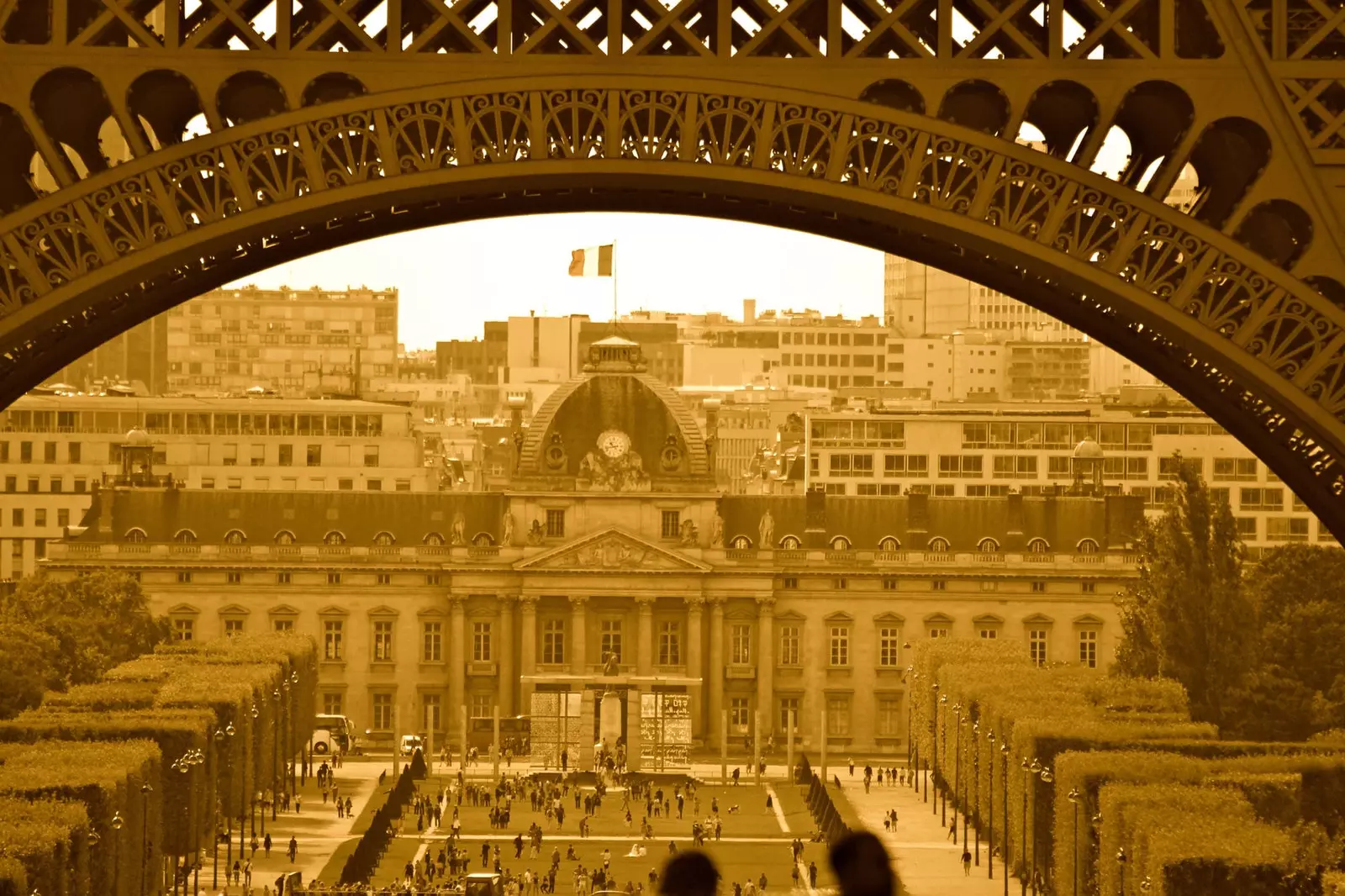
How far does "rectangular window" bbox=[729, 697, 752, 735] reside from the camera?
13388 centimetres

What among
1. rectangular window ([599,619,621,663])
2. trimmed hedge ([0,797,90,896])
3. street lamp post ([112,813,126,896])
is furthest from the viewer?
rectangular window ([599,619,621,663])

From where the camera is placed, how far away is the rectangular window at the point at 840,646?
135000 mm

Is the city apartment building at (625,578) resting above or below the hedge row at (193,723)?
above

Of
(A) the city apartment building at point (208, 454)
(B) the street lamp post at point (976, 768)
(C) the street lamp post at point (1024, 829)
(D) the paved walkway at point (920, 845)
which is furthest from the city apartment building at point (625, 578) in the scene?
(C) the street lamp post at point (1024, 829)

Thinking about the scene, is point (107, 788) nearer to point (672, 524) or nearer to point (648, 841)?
point (648, 841)

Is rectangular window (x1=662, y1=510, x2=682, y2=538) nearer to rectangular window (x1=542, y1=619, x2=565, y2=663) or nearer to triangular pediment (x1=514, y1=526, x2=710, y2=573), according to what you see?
triangular pediment (x1=514, y1=526, x2=710, y2=573)

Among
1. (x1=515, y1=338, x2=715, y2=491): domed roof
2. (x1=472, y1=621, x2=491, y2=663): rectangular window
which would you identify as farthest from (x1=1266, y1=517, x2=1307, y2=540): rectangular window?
(x1=472, y1=621, x2=491, y2=663): rectangular window

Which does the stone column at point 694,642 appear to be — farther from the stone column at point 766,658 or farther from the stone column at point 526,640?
the stone column at point 526,640

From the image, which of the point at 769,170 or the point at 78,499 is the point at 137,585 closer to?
the point at 78,499

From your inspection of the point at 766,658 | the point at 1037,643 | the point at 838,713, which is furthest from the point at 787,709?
the point at 1037,643

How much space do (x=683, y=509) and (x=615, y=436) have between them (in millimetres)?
3947

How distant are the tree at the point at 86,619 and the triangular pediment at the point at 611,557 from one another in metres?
15.2

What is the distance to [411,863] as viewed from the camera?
94750 millimetres

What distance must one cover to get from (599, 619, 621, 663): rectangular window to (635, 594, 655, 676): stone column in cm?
75
